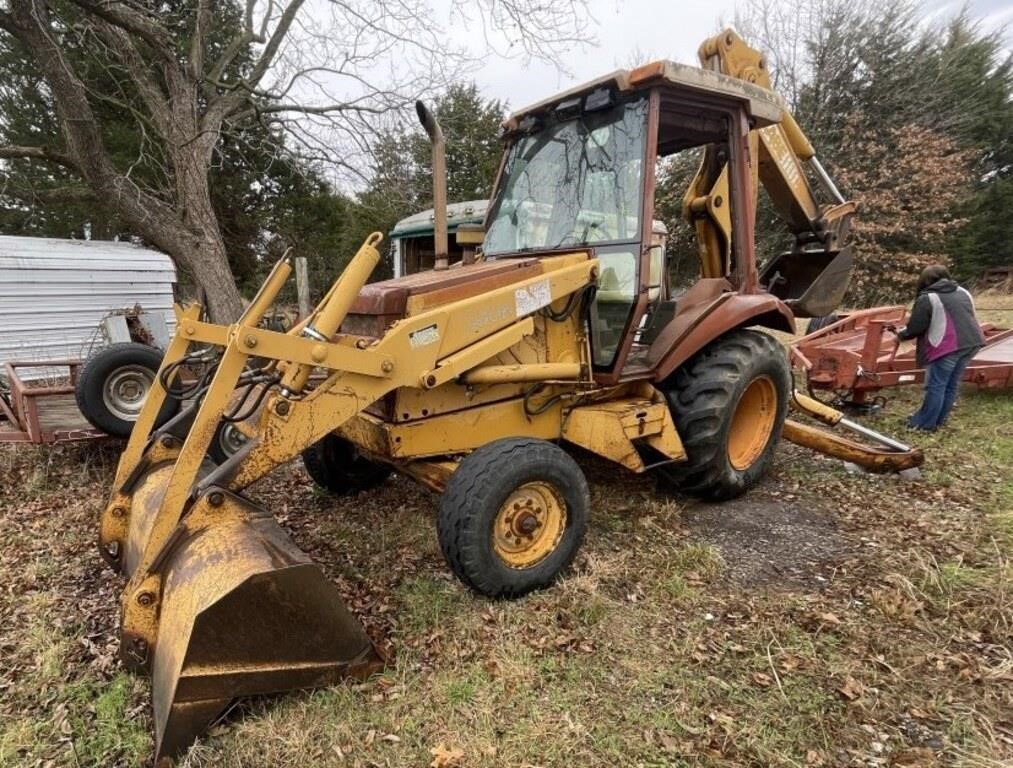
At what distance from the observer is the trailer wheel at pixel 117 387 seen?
4543mm

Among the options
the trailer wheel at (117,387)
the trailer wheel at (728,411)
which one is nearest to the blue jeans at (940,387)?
the trailer wheel at (728,411)

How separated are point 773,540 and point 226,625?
2.96 m

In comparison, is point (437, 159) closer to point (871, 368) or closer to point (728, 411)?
point (728, 411)

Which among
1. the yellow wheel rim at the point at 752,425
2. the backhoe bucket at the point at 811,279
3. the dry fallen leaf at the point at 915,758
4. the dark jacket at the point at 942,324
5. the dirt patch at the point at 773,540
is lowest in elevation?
the dry fallen leaf at the point at 915,758

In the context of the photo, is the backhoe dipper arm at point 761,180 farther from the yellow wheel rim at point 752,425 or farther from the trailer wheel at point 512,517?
the trailer wheel at point 512,517

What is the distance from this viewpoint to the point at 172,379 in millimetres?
2979

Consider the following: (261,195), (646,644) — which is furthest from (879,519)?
(261,195)

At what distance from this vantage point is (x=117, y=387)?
471cm

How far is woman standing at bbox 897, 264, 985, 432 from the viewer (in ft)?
18.1

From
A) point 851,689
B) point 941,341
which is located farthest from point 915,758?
point 941,341

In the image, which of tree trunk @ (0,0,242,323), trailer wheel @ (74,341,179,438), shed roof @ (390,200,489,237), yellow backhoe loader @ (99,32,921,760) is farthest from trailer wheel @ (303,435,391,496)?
shed roof @ (390,200,489,237)

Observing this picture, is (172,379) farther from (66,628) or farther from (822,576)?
(822,576)

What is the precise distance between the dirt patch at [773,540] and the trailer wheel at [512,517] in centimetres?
96

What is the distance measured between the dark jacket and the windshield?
12.2ft
